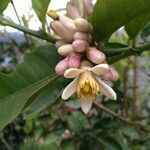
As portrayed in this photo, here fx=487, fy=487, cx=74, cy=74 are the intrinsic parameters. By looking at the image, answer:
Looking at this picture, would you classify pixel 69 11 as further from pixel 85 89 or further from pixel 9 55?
pixel 9 55

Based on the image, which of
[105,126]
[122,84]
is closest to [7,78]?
[105,126]

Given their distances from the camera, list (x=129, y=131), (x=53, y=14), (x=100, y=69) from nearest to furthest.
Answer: (x=100, y=69)
(x=53, y=14)
(x=129, y=131)

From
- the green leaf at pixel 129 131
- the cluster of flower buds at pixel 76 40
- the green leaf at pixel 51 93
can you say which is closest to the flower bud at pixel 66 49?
the cluster of flower buds at pixel 76 40

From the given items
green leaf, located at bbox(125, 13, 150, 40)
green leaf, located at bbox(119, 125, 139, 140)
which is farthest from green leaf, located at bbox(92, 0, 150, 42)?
green leaf, located at bbox(119, 125, 139, 140)

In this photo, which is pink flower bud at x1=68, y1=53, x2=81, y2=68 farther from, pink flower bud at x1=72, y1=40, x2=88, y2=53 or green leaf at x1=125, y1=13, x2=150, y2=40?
green leaf at x1=125, y1=13, x2=150, y2=40

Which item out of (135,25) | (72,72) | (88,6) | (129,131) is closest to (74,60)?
(72,72)

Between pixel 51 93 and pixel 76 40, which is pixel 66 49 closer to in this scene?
pixel 76 40

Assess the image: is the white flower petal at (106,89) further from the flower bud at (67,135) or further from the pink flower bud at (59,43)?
the flower bud at (67,135)
